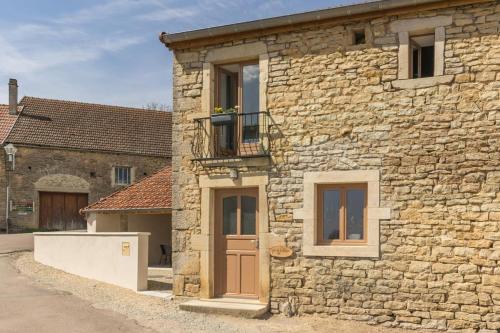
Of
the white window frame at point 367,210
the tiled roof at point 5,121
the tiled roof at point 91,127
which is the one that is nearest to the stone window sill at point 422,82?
the white window frame at point 367,210

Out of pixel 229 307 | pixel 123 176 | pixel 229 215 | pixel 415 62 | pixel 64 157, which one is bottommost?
pixel 229 307

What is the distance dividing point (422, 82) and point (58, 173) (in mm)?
19330

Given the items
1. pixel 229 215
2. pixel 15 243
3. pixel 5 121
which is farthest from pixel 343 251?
pixel 5 121

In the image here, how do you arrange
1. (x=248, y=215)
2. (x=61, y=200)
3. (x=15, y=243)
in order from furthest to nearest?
(x=61, y=200) < (x=15, y=243) < (x=248, y=215)

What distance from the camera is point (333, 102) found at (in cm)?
933

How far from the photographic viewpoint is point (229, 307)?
9.46 meters

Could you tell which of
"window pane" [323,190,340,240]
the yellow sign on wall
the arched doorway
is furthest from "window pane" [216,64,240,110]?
the arched doorway

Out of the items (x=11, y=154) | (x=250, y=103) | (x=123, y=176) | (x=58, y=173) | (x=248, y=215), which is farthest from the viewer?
(x=123, y=176)

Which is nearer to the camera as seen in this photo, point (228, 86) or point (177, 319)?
point (177, 319)

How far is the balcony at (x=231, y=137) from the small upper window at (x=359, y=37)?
1.90 meters

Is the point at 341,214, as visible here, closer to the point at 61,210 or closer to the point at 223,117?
the point at 223,117

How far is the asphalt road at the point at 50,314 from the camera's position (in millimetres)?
8602

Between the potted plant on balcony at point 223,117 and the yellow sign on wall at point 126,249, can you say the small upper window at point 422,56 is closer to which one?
the potted plant on balcony at point 223,117

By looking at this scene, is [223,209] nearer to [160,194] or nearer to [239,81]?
[239,81]
